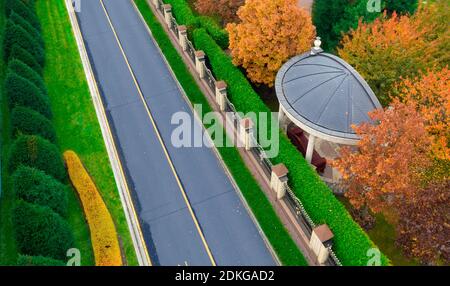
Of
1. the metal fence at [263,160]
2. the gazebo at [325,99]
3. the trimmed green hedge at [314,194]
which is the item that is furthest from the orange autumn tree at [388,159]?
the metal fence at [263,160]

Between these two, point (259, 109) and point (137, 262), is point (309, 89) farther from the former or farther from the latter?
point (137, 262)

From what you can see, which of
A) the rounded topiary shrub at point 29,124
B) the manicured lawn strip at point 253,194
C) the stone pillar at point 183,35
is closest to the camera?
the manicured lawn strip at point 253,194

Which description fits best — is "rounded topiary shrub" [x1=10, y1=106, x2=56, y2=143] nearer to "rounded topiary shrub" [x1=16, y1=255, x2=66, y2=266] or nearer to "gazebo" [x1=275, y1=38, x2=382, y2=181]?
"rounded topiary shrub" [x1=16, y1=255, x2=66, y2=266]

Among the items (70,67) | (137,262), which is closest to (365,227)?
(137,262)

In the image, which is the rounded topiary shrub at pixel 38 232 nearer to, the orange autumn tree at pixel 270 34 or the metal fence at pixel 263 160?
the metal fence at pixel 263 160

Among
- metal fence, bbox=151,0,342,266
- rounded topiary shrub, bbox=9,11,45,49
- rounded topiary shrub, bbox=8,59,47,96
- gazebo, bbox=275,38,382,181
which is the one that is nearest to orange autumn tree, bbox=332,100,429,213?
gazebo, bbox=275,38,382,181

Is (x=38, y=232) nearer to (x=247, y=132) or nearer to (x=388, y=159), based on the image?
(x=247, y=132)
